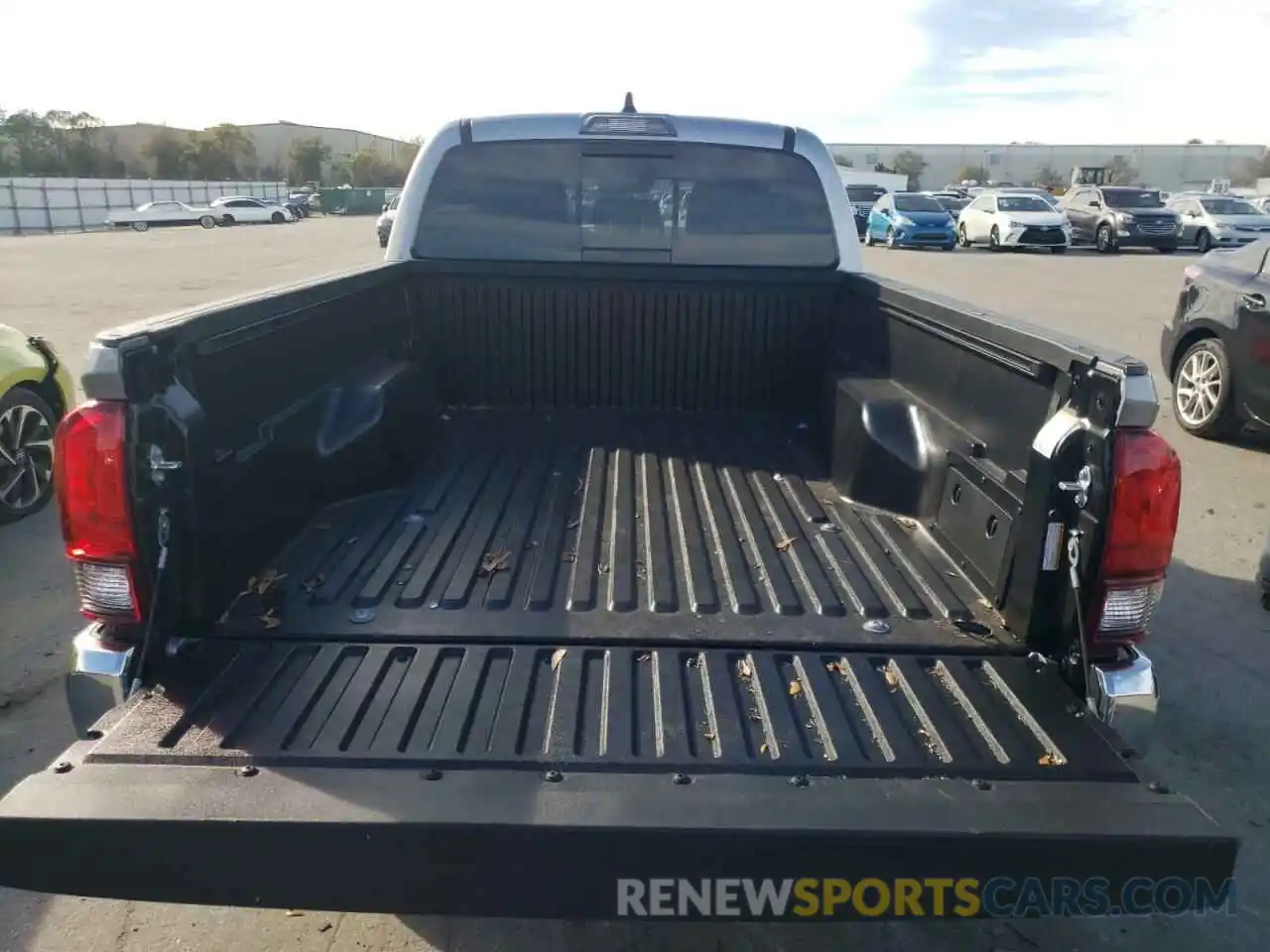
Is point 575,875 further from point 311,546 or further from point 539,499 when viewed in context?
point 539,499

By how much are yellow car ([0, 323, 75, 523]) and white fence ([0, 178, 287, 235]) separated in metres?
47.2

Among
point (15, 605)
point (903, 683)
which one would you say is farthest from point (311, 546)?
point (15, 605)

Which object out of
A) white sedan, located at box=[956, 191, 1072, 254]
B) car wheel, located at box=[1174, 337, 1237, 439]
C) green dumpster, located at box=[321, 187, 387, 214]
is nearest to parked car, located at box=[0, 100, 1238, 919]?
car wheel, located at box=[1174, 337, 1237, 439]

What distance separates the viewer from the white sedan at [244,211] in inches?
1994

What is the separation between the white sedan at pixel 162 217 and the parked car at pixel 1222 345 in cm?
5151

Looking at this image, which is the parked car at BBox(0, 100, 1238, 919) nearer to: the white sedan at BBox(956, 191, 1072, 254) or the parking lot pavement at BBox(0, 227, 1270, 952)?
the parking lot pavement at BBox(0, 227, 1270, 952)

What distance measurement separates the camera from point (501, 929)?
8.75 ft

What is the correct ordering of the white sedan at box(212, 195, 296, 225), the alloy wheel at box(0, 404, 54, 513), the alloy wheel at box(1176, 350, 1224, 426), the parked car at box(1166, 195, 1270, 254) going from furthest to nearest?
the white sedan at box(212, 195, 296, 225) < the parked car at box(1166, 195, 1270, 254) < the alloy wheel at box(1176, 350, 1224, 426) < the alloy wheel at box(0, 404, 54, 513)

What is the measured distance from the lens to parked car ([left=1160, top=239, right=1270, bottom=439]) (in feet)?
23.6

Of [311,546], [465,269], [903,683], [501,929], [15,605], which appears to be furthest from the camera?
[15,605]

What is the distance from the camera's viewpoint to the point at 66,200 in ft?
166

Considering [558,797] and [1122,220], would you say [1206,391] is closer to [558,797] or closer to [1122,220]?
[558,797]

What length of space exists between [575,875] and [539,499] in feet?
6.47

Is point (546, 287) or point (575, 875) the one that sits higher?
point (546, 287)
